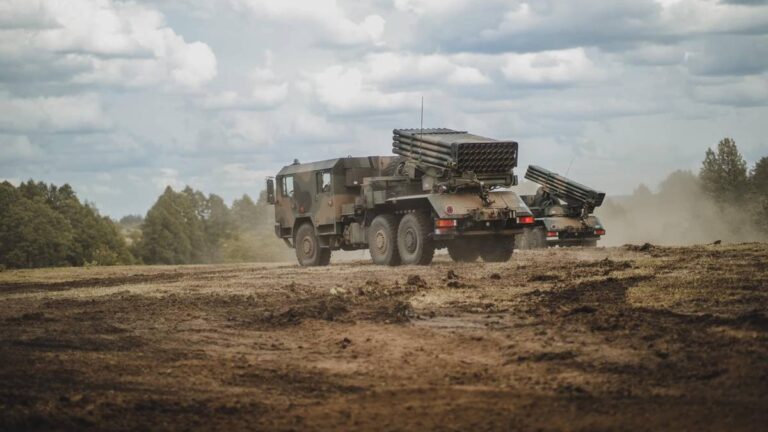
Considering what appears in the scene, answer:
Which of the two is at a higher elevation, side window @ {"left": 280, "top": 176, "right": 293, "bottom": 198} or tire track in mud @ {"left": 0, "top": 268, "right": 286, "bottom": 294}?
side window @ {"left": 280, "top": 176, "right": 293, "bottom": 198}

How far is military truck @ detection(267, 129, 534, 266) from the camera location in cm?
2361

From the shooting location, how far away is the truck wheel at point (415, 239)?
23.8 metres

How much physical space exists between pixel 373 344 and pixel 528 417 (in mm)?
3841

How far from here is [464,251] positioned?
25875 mm

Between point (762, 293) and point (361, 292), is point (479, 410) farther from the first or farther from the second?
point (361, 292)

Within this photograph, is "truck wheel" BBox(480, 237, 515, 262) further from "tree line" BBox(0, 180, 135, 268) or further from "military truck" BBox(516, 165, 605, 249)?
"tree line" BBox(0, 180, 135, 268)

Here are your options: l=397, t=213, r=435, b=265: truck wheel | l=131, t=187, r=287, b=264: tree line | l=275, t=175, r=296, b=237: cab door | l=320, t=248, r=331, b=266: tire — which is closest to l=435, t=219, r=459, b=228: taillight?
l=397, t=213, r=435, b=265: truck wheel

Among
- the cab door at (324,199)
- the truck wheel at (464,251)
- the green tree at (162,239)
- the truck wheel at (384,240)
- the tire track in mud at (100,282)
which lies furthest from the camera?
the green tree at (162,239)

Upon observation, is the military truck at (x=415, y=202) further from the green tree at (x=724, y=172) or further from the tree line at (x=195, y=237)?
the tree line at (x=195, y=237)

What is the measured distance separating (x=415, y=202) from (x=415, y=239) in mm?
840

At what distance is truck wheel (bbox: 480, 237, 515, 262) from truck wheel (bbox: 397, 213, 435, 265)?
179 cm

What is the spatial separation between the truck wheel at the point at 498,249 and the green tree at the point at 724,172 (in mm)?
46341

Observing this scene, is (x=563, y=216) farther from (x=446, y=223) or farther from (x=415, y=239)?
(x=446, y=223)

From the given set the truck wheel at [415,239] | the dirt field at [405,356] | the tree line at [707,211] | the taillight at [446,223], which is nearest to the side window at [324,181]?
the truck wheel at [415,239]
